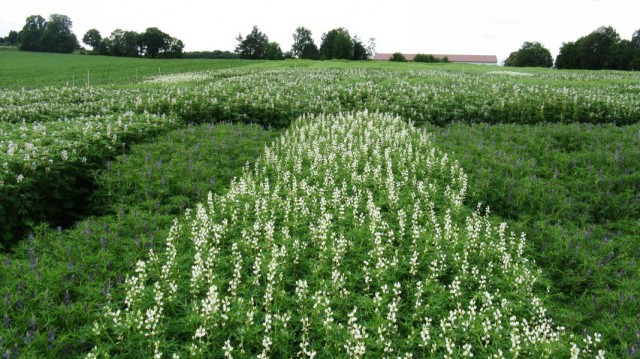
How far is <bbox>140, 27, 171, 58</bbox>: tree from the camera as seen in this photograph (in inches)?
4151

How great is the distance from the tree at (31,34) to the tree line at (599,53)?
413ft

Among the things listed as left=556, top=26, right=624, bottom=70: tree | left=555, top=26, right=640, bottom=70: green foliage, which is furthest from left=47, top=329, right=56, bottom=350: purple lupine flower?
left=556, top=26, right=624, bottom=70: tree

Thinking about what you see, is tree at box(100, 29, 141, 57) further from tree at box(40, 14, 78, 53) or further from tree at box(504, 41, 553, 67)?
tree at box(504, 41, 553, 67)

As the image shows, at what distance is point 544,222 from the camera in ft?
25.2

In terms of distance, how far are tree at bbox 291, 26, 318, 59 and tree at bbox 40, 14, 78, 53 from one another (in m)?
59.1

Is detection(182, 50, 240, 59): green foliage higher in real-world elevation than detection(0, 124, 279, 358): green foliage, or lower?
higher

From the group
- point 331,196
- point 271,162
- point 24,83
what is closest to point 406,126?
point 271,162

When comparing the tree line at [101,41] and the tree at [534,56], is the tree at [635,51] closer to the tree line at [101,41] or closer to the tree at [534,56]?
the tree at [534,56]

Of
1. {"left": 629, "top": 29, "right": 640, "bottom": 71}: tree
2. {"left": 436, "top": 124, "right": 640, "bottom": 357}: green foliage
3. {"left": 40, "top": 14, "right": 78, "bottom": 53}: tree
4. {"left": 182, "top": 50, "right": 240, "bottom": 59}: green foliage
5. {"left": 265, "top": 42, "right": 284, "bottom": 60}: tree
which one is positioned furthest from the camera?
{"left": 182, "top": 50, "right": 240, "bottom": 59}: green foliage

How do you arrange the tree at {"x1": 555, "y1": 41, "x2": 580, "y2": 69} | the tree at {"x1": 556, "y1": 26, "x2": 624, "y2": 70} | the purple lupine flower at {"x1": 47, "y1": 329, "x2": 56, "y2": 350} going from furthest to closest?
the tree at {"x1": 555, "y1": 41, "x2": 580, "y2": 69} → the tree at {"x1": 556, "y1": 26, "x2": 624, "y2": 70} → the purple lupine flower at {"x1": 47, "y1": 329, "x2": 56, "y2": 350}

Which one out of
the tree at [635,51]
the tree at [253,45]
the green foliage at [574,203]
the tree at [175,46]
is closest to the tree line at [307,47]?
the tree at [253,45]

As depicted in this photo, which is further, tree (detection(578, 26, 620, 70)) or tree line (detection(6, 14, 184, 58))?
tree line (detection(6, 14, 184, 58))

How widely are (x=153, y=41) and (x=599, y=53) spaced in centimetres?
10610

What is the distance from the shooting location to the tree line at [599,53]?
78.0 meters
